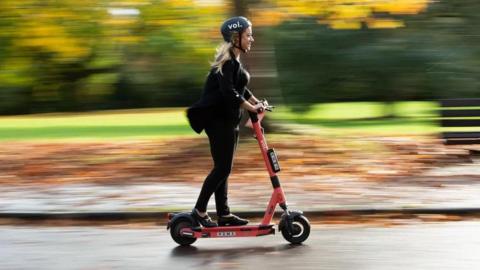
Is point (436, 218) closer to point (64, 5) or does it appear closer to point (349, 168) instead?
point (349, 168)

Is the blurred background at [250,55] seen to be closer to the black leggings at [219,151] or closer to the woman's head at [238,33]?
the woman's head at [238,33]

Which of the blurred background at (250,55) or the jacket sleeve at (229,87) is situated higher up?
the jacket sleeve at (229,87)

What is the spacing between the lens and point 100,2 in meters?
15.0

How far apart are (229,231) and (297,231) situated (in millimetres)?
569

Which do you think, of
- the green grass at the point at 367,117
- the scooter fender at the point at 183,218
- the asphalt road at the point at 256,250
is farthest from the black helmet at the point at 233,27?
the green grass at the point at 367,117

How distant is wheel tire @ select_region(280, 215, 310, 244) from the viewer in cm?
663

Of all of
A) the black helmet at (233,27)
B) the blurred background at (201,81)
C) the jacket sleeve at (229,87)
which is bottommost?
the blurred background at (201,81)

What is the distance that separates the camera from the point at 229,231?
21.9 ft

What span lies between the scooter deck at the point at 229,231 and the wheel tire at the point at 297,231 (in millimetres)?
102

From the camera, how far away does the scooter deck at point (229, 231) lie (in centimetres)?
664

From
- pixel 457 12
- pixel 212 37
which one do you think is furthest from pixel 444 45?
pixel 212 37

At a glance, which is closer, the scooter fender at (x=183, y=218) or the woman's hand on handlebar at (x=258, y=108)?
the woman's hand on handlebar at (x=258, y=108)

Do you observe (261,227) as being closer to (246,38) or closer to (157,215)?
(246,38)

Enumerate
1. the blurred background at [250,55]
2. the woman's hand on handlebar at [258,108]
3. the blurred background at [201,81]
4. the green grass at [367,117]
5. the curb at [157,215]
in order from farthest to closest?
the green grass at [367,117], the blurred background at [250,55], the blurred background at [201,81], the curb at [157,215], the woman's hand on handlebar at [258,108]
